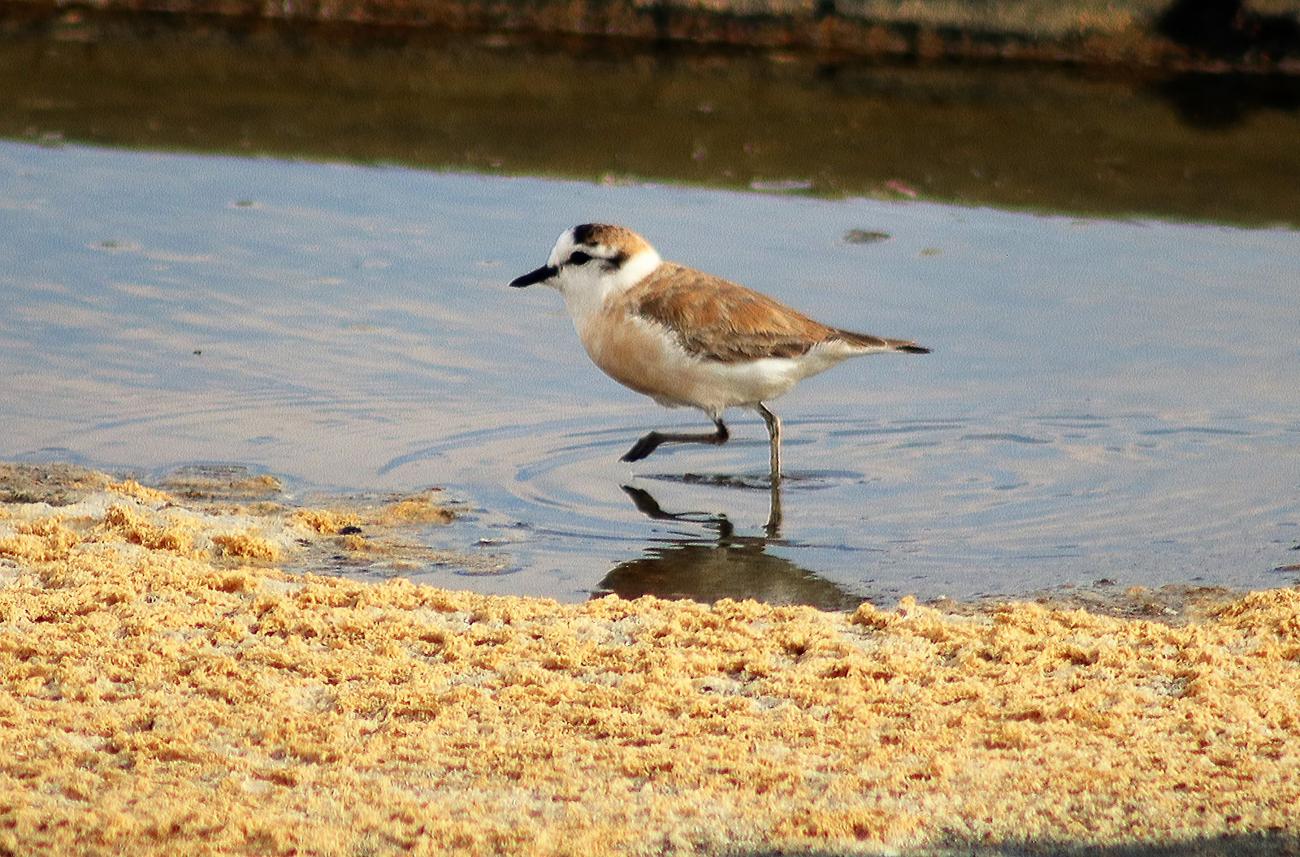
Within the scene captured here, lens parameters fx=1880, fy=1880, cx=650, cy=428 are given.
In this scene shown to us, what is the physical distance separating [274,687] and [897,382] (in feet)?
15.3

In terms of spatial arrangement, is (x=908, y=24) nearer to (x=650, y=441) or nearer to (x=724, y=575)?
(x=650, y=441)

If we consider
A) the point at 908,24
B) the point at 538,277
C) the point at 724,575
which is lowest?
the point at 724,575

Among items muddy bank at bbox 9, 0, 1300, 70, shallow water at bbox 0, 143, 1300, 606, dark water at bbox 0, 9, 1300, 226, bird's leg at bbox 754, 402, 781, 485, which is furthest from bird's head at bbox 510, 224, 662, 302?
muddy bank at bbox 9, 0, 1300, 70

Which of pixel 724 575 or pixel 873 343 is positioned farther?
pixel 873 343

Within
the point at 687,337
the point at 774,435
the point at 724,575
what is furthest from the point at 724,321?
the point at 724,575

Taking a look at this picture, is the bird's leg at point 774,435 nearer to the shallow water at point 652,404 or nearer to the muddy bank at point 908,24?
the shallow water at point 652,404

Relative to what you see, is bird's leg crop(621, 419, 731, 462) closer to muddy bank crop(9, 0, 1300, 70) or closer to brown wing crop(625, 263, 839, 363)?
brown wing crop(625, 263, 839, 363)

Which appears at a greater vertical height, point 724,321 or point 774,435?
point 724,321

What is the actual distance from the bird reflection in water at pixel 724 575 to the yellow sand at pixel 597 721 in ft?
1.73

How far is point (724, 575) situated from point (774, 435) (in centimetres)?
140

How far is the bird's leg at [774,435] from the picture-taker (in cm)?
746

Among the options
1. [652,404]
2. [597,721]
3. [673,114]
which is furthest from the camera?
[673,114]

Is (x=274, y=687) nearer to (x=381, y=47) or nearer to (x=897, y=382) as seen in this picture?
(x=897, y=382)

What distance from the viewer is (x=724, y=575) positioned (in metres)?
6.27
